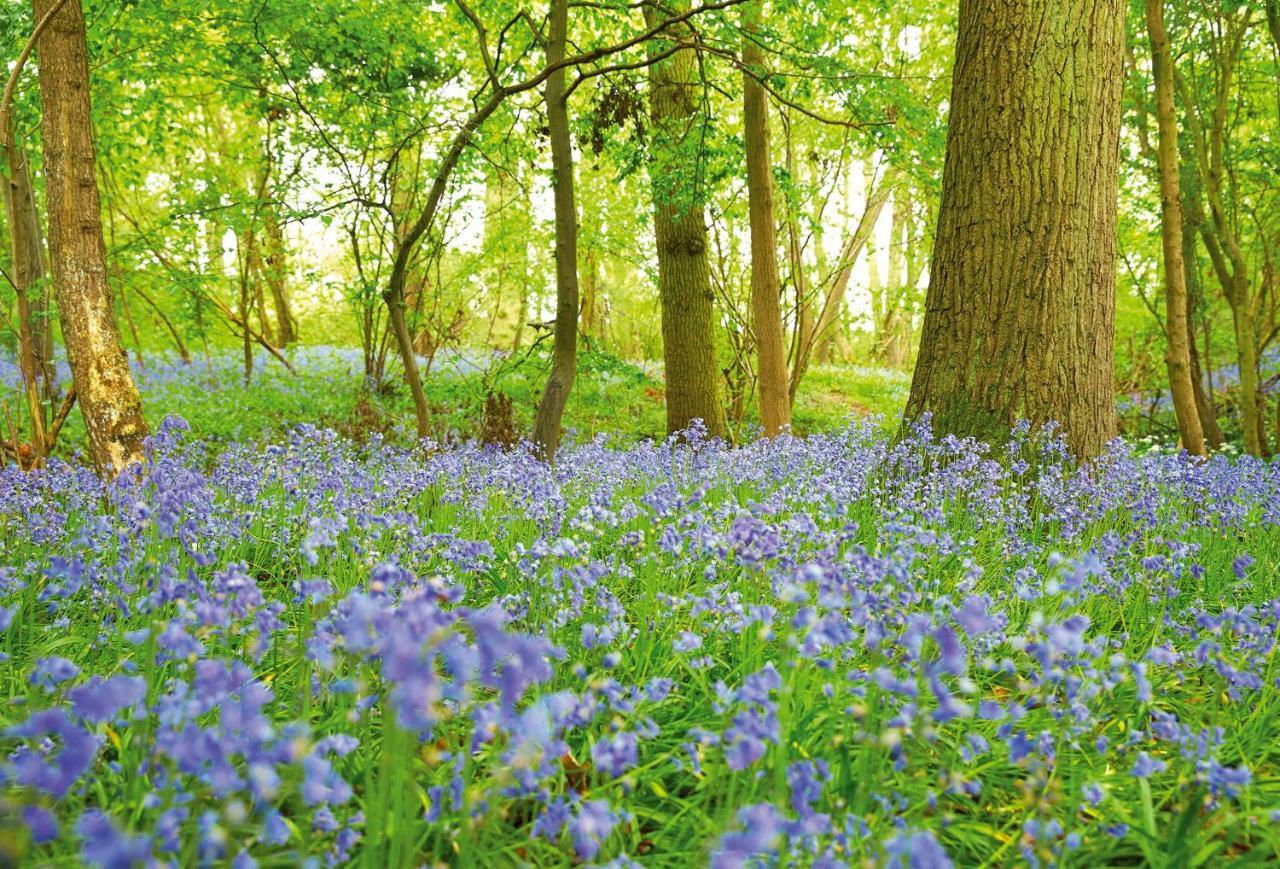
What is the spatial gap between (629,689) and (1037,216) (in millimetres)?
3959

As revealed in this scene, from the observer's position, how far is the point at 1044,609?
2.88 meters

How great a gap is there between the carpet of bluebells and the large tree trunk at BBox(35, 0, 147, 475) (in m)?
0.47

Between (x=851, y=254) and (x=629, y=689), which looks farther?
(x=851, y=254)

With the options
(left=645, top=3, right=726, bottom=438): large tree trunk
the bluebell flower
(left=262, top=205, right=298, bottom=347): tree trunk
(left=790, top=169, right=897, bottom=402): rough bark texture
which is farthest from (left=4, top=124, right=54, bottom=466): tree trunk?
(left=790, top=169, right=897, bottom=402): rough bark texture

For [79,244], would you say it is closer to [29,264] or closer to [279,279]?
[29,264]

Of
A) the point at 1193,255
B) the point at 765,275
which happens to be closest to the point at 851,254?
the point at 765,275

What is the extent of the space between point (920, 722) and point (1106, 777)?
3.13 feet

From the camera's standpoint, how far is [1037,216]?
4.24 metres

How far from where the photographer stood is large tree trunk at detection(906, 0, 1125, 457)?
4.21 m

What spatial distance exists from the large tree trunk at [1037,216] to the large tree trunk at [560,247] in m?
3.04

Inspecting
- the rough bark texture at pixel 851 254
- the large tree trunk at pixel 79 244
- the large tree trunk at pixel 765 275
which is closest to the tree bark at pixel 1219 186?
the rough bark texture at pixel 851 254

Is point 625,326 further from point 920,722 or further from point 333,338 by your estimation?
point 920,722

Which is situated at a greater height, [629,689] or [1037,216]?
[1037,216]

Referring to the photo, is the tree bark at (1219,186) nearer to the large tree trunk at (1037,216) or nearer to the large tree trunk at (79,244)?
the large tree trunk at (1037,216)
